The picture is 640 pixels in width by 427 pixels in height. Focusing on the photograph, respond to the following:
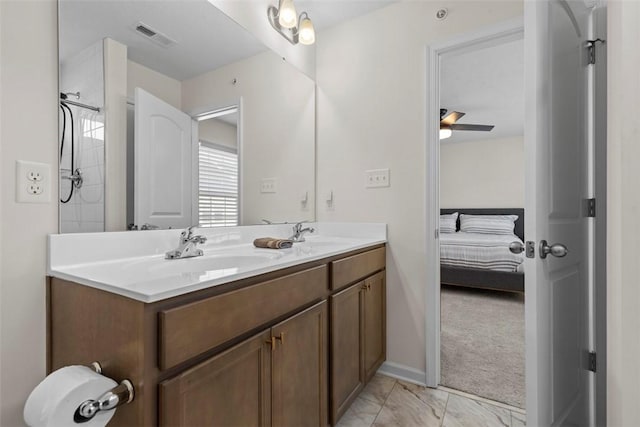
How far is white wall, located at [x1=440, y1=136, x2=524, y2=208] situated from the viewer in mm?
5414

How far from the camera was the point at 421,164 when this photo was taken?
6.02ft

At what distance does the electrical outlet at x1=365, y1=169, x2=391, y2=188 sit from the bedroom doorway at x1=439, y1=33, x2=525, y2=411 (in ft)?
2.54

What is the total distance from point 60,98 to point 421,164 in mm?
1683

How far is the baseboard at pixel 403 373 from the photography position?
1836mm

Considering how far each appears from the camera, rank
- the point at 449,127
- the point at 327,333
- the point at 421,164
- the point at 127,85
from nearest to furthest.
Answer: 1. the point at 127,85
2. the point at 327,333
3. the point at 421,164
4. the point at 449,127

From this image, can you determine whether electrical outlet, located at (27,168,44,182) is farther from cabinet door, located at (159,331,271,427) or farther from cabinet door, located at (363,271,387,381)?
cabinet door, located at (363,271,387,381)

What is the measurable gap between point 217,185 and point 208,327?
0.97 metres

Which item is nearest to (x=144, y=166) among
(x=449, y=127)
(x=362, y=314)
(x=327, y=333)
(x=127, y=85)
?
(x=127, y=85)

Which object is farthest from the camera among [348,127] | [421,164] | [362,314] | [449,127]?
[449,127]

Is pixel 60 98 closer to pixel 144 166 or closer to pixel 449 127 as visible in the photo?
pixel 144 166

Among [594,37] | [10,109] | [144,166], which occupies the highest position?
[594,37]

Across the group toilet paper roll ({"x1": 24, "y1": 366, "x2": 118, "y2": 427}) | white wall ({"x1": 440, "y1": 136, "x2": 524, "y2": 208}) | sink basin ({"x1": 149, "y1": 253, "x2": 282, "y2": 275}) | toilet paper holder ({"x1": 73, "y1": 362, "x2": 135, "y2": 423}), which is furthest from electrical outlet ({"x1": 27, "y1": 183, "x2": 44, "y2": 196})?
white wall ({"x1": 440, "y1": 136, "x2": 524, "y2": 208})

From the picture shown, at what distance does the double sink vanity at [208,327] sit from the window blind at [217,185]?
0.09 metres

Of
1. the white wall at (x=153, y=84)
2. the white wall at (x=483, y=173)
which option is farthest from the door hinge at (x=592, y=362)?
the white wall at (x=483, y=173)
